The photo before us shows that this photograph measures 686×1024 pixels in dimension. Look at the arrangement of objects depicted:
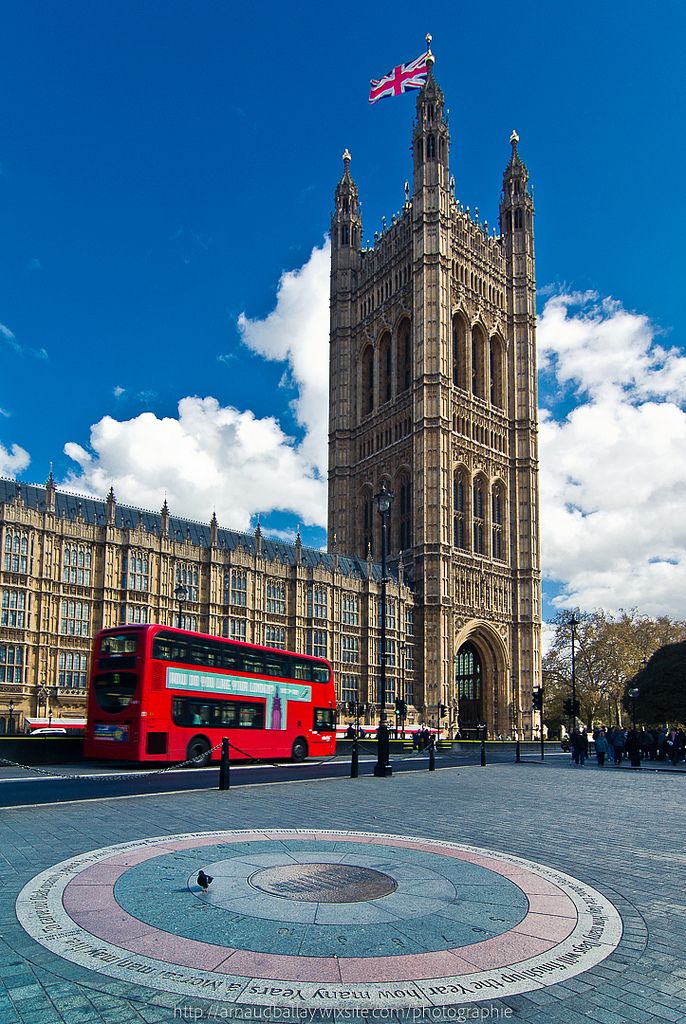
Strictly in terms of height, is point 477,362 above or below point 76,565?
above

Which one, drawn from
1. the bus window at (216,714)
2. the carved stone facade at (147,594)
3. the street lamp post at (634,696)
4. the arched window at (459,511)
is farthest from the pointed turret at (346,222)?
the bus window at (216,714)

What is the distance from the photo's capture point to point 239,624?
5759 centimetres

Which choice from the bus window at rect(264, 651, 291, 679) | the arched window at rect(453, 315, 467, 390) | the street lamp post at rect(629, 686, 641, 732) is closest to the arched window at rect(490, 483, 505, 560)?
the arched window at rect(453, 315, 467, 390)

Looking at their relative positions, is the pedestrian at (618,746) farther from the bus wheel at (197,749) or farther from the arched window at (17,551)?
the arched window at (17,551)

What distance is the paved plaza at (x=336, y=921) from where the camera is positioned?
5324 millimetres

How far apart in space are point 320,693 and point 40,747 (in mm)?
10762

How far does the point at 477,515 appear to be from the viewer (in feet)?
265

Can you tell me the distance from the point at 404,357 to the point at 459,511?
706 inches

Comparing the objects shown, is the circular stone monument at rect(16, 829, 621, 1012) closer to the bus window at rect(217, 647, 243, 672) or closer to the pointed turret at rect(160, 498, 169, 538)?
the bus window at rect(217, 647, 243, 672)

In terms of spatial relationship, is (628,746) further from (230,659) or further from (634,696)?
(230,659)

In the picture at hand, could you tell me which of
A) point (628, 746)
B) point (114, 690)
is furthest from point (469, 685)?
point (114, 690)

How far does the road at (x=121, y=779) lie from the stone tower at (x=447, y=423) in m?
43.7

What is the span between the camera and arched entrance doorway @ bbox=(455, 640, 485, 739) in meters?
78.7

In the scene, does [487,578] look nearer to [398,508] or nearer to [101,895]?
[398,508]
